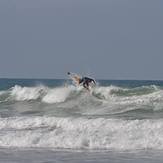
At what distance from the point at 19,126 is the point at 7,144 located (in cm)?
267

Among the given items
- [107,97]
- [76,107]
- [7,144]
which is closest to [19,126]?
[7,144]

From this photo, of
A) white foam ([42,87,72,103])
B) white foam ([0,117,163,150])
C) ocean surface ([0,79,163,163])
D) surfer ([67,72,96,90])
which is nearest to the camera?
ocean surface ([0,79,163,163])

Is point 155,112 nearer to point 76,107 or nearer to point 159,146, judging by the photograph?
point 76,107

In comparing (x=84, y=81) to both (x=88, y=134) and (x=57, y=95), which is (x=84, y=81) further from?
(x=88, y=134)

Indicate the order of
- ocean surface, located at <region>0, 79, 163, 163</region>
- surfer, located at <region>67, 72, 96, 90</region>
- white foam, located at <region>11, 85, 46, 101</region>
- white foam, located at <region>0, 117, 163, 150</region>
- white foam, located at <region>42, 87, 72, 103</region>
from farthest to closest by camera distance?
1. white foam, located at <region>11, 85, 46, 101</region>
2. white foam, located at <region>42, 87, 72, 103</region>
3. surfer, located at <region>67, 72, 96, 90</region>
4. white foam, located at <region>0, 117, 163, 150</region>
5. ocean surface, located at <region>0, 79, 163, 163</region>

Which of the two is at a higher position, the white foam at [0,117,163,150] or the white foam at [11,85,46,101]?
the white foam at [11,85,46,101]

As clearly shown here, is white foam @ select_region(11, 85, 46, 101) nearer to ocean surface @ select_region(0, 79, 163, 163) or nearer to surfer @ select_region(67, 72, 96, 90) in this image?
surfer @ select_region(67, 72, 96, 90)

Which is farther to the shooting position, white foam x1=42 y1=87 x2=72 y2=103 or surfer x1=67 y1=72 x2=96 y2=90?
white foam x1=42 y1=87 x2=72 y2=103

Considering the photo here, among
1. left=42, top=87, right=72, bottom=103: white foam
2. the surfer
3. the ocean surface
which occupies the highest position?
the surfer

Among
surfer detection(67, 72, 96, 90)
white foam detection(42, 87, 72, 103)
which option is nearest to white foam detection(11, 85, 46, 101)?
white foam detection(42, 87, 72, 103)

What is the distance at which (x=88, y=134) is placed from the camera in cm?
1497

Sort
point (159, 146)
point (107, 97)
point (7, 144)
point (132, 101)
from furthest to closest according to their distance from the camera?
point (107, 97), point (132, 101), point (7, 144), point (159, 146)

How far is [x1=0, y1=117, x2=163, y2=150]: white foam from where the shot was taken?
14055 millimetres

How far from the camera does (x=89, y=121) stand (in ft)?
54.8
